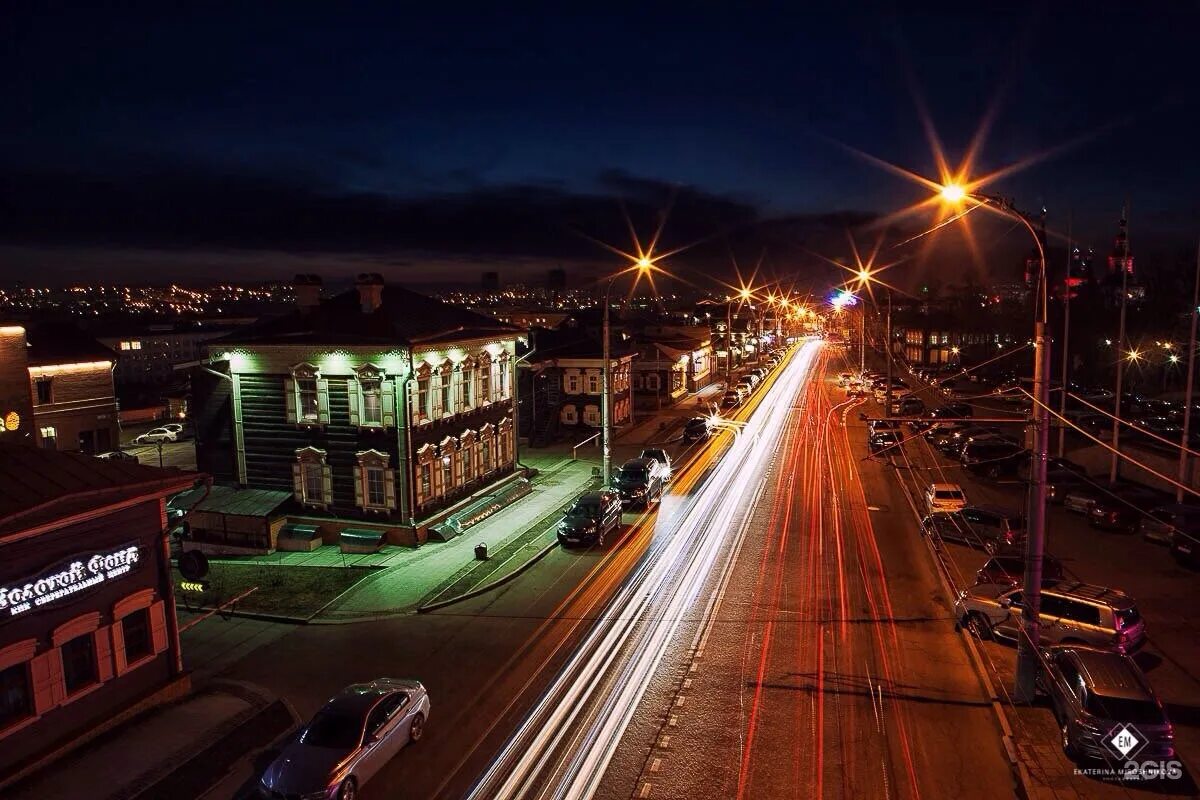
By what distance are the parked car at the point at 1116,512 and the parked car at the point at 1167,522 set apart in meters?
0.36

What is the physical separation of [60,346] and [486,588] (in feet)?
111

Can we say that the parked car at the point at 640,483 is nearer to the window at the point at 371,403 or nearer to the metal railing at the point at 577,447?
the metal railing at the point at 577,447

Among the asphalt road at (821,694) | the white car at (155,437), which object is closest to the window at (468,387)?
the asphalt road at (821,694)

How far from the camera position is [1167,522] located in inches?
997

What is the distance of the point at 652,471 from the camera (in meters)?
33.3

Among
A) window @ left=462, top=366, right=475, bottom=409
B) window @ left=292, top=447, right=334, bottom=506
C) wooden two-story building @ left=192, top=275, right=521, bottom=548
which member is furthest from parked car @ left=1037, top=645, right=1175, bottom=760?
window @ left=292, top=447, right=334, bottom=506

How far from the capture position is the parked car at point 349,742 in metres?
11.8

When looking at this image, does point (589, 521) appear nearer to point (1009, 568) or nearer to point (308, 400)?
point (308, 400)

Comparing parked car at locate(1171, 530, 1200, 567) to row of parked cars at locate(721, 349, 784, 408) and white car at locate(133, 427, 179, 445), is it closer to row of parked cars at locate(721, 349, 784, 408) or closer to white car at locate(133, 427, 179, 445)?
row of parked cars at locate(721, 349, 784, 408)

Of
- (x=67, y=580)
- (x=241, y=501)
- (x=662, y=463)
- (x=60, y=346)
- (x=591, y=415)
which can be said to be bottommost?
(x=662, y=463)

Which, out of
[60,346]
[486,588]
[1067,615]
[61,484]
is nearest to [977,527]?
[1067,615]

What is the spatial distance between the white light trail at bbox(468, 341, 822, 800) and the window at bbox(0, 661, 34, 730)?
24.2 ft

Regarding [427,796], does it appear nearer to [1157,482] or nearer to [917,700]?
[917,700]

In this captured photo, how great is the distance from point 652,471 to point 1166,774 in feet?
73.4
